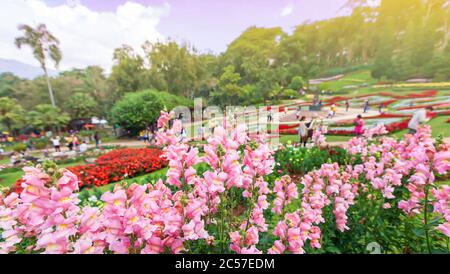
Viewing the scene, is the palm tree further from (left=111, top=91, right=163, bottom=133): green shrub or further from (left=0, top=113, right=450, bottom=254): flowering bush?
(left=0, top=113, right=450, bottom=254): flowering bush

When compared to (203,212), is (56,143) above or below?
below

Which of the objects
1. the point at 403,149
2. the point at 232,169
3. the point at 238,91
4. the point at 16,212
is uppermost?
the point at 238,91

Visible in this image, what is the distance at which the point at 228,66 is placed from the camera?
3.70 metres

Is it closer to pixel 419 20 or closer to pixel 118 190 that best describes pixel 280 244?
pixel 118 190

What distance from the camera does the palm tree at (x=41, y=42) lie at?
8.55 ft

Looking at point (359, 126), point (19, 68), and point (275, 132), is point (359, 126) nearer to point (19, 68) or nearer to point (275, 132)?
point (275, 132)

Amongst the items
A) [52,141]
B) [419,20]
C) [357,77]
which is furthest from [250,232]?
[52,141]

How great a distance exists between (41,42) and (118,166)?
8.89 feet

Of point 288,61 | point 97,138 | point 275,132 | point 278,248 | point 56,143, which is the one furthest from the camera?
point 97,138

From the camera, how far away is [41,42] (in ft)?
9.43

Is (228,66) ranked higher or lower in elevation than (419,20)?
lower

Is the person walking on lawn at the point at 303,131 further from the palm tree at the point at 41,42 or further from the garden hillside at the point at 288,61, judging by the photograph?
the palm tree at the point at 41,42

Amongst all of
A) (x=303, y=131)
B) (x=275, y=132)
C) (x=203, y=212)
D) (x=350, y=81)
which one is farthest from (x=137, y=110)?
(x=350, y=81)
